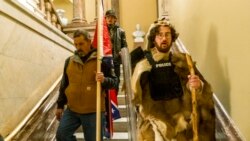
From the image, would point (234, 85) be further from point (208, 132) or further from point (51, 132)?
point (51, 132)

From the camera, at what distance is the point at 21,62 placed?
3941 mm

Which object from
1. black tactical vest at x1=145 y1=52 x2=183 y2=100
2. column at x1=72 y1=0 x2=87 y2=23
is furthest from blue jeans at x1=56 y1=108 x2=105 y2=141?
column at x1=72 y1=0 x2=87 y2=23

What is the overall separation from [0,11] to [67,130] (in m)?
1.32

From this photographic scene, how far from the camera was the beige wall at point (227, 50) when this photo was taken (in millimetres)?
2467

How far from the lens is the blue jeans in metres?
3.12

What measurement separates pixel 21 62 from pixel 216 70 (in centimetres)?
209

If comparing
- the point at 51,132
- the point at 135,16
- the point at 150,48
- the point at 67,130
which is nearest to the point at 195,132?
the point at 150,48

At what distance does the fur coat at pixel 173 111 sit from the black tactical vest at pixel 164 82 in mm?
30

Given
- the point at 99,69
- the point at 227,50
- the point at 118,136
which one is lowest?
the point at 118,136

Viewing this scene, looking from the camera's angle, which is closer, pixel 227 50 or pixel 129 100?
pixel 227 50

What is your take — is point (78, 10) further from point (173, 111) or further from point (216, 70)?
point (173, 111)

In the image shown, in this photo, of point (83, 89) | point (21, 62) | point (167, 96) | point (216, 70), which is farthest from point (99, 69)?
point (21, 62)

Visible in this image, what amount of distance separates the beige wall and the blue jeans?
1.10 meters

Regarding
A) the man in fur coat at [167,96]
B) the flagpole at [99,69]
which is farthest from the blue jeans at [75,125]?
the man in fur coat at [167,96]
